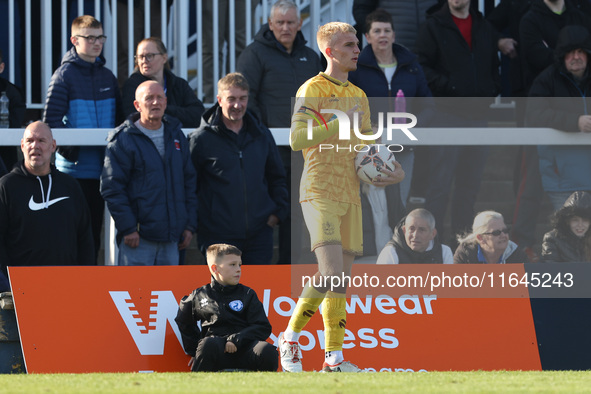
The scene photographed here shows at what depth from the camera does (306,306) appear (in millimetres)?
7090

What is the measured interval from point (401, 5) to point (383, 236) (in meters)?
2.45

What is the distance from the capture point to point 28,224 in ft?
27.3

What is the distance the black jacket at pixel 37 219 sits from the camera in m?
8.34

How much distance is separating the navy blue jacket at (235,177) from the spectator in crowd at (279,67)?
48 cm

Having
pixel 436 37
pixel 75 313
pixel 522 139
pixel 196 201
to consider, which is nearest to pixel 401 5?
pixel 436 37

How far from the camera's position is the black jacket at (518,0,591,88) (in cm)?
1025

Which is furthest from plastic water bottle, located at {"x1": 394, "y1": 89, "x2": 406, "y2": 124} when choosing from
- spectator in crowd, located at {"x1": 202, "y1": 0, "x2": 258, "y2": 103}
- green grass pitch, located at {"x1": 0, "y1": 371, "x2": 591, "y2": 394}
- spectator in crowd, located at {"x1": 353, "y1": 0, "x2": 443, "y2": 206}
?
green grass pitch, located at {"x1": 0, "y1": 371, "x2": 591, "y2": 394}

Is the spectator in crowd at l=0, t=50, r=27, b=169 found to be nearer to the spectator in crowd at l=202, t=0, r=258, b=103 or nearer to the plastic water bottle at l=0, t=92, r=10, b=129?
the plastic water bottle at l=0, t=92, r=10, b=129

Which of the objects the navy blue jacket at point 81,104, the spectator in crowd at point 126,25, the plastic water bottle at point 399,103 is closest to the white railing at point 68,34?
the spectator in crowd at point 126,25

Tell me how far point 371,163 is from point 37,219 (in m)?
2.76

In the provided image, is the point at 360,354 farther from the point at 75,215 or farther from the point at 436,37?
the point at 436,37

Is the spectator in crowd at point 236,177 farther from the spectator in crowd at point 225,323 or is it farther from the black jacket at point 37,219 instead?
the spectator in crowd at point 225,323

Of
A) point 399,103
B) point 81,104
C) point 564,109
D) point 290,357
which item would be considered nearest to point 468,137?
point 399,103

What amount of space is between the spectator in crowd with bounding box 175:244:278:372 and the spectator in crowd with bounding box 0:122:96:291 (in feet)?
4.28
